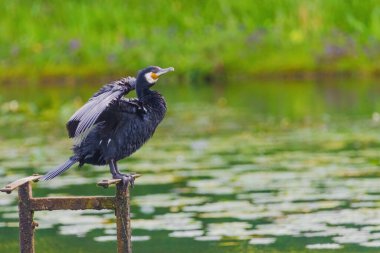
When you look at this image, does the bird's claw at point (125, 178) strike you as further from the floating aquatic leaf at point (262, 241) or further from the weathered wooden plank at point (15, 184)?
the floating aquatic leaf at point (262, 241)

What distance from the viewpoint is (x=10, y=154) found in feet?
75.3

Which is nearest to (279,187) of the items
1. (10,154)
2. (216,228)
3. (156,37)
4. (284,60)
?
(216,228)

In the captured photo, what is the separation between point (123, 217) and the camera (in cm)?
1116

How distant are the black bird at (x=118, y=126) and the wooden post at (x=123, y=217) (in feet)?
0.37

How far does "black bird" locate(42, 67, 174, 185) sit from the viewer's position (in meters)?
11.2

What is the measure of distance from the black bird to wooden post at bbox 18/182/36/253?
12.2 inches

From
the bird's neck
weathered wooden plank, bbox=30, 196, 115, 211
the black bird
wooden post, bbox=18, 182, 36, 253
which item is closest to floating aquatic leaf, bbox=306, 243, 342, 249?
the black bird

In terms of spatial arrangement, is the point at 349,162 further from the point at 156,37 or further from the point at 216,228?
the point at 156,37

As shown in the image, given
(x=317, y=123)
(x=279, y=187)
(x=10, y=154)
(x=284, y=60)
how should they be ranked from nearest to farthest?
(x=279, y=187) → (x=10, y=154) → (x=317, y=123) → (x=284, y=60)

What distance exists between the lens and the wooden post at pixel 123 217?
11.1 metres

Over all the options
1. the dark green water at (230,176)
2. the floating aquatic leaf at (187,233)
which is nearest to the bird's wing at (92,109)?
A: the dark green water at (230,176)

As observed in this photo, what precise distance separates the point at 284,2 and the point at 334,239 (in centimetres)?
3330

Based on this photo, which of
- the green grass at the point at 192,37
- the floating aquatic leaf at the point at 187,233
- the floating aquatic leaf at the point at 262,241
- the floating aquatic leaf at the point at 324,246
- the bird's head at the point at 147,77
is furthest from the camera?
the green grass at the point at 192,37

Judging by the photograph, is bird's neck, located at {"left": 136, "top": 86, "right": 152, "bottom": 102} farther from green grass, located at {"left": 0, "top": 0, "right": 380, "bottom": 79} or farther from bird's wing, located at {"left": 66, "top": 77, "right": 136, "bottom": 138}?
green grass, located at {"left": 0, "top": 0, "right": 380, "bottom": 79}
